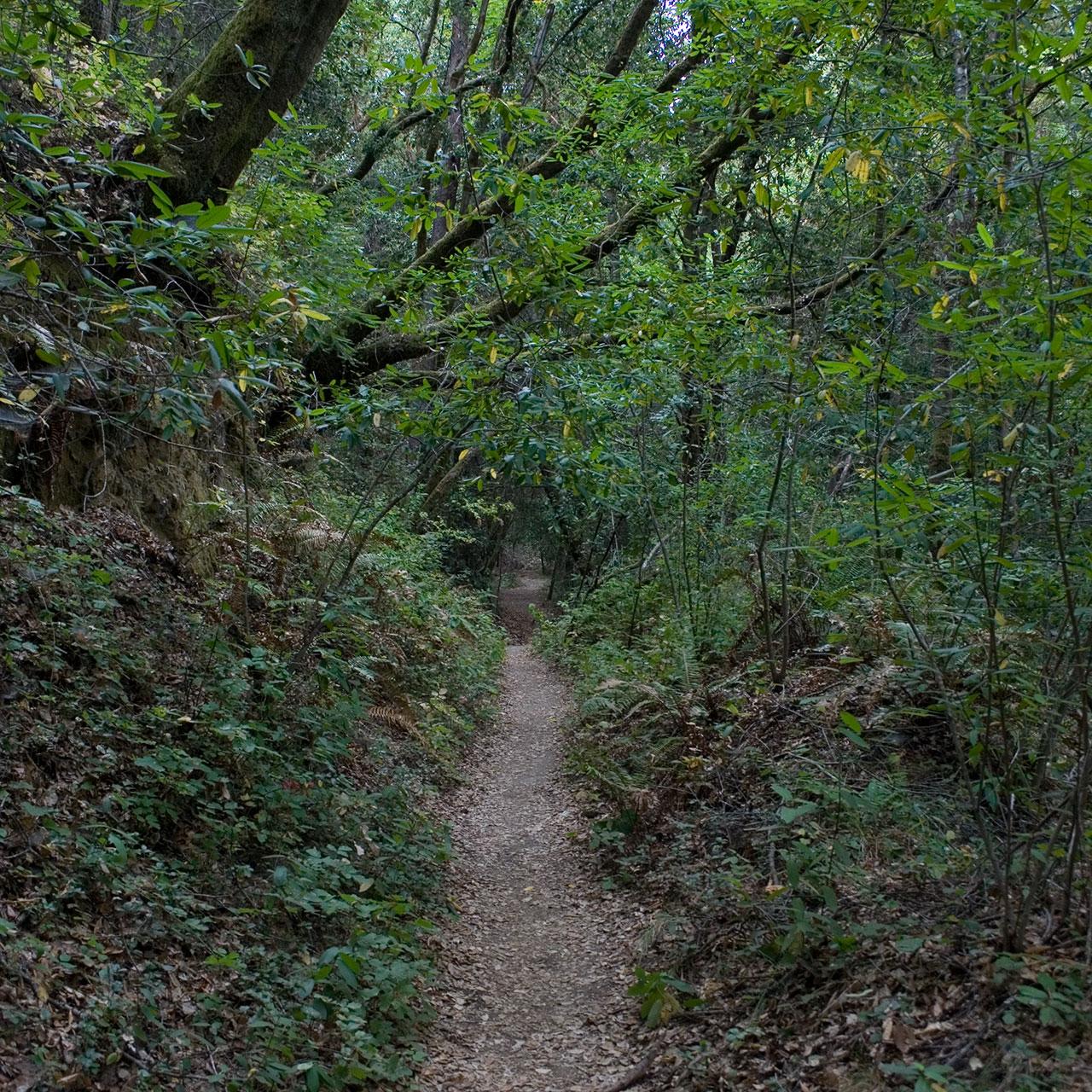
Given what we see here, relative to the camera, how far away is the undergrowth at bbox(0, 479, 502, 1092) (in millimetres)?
3684

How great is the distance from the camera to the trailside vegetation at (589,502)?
3656mm

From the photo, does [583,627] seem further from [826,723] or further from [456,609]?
[826,723]

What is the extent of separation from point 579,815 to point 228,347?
6982mm

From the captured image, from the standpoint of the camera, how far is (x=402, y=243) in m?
18.8

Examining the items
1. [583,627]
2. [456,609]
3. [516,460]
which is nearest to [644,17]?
[516,460]

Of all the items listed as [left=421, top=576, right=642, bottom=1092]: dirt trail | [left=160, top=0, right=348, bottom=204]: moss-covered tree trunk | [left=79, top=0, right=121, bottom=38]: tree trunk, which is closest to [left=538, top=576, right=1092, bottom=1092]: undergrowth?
[left=421, top=576, right=642, bottom=1092]: dirt trail

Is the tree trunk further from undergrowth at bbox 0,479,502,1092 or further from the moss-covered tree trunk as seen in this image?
undergrowth at bbox 0,479,502,1092

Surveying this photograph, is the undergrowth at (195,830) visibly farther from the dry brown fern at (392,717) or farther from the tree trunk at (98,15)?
the tree trunk at (98,15)

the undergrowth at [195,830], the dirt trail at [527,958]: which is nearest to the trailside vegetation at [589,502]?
the undergrowth at [195,830]

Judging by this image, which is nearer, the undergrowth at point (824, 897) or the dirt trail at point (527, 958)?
the undergrowth at point (824, 897)

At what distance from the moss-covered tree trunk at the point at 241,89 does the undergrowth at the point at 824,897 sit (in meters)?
6.61

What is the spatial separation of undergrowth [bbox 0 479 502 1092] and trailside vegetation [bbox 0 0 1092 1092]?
0.03 meters

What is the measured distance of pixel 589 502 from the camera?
7.53m

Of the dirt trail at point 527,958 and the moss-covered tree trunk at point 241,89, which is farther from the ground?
the moss-covered tree trunk at point 241,89
